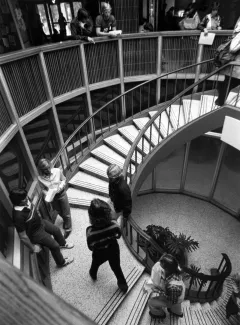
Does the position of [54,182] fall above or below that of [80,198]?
above

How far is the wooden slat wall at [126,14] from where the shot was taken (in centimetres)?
600

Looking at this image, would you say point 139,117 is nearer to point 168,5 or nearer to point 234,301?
point 168,5

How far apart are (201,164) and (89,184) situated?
15.0 ft

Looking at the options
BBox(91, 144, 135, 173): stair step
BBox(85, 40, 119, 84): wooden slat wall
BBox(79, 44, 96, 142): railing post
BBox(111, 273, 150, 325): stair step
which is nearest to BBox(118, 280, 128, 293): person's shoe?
BBox(111, 273, 150, 325): stair step

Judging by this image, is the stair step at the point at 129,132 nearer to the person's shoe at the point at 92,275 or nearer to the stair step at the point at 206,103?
the stair step at the point at 206,103

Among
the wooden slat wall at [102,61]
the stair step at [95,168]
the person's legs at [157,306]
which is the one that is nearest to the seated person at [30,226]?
the person's legs at [157,306]

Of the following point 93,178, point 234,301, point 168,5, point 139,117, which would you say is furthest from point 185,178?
point 168,5

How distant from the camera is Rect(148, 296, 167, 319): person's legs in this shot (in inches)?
115

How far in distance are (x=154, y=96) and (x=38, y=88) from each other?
12.6 ft

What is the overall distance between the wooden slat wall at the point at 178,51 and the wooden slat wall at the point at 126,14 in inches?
39.4

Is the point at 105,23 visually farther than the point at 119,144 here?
No

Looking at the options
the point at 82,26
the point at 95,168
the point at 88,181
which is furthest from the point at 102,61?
the point at 88,181

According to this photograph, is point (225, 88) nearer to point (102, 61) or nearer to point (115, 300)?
point (102, 61)

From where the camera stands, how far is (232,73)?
15.6ft
